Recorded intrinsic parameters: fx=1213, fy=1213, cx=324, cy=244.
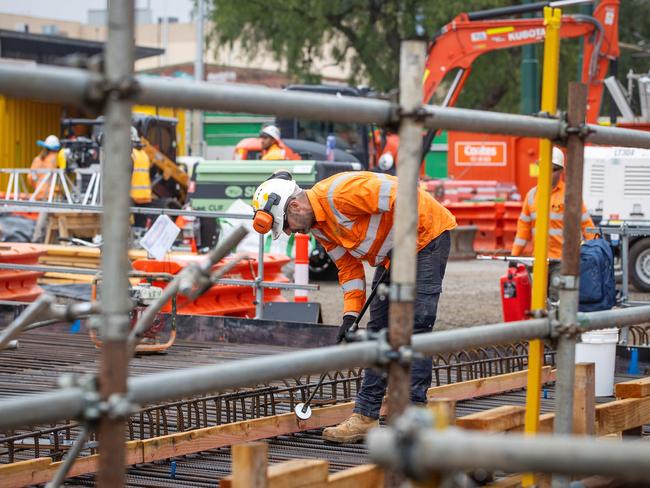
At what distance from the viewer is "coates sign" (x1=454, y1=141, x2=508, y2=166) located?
22.2 meters

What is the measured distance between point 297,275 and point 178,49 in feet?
220

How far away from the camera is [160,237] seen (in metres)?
10.4

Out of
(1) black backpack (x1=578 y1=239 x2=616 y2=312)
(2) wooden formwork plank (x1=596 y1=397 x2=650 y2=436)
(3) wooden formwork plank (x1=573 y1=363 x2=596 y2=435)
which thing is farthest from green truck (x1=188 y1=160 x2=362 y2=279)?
(3) wooden formwork plank (x1=573 y1=363 x2=596 y2=435)

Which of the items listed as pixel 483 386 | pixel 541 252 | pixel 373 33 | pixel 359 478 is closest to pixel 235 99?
pixel 359 478

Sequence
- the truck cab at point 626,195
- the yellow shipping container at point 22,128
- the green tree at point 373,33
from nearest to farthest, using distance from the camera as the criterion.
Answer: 1. the truck cab at point 626,195
2. the yellow shipping container at point 22,128
3. the green tree at point 373,33

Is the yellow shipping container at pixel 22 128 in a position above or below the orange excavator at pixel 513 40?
below

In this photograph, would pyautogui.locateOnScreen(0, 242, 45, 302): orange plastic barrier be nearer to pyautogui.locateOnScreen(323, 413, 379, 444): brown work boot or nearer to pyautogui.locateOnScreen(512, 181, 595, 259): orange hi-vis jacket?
pyautogui.locateOnScreen(512, 181, 595, 259): orange hi-vis jacket

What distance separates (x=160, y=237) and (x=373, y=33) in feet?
79.8

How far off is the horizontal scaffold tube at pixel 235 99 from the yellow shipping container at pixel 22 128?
24.7 metres

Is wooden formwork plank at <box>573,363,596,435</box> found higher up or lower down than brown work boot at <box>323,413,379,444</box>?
higher up

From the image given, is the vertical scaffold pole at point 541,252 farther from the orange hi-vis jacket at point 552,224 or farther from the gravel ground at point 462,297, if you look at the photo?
the gravel ground at point 462,297

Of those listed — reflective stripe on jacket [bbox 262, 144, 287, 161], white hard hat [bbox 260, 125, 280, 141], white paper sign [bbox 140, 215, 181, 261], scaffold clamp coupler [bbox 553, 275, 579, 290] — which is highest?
white hard hat [bbox 260, 125, 280, 141]

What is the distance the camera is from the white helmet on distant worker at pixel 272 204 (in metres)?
6.09

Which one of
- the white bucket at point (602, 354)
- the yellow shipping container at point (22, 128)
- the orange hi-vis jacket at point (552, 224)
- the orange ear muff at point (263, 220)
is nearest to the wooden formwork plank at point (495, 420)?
the orange ear muff at point (263, 220)
